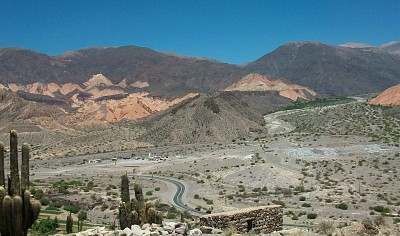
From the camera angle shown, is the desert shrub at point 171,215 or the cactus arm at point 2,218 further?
the desert shrub at point 171,215

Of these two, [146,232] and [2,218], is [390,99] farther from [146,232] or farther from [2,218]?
[2,218]

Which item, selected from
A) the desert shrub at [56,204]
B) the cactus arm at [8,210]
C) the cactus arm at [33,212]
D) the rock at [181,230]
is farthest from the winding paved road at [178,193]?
the cactus arm at [8,210]

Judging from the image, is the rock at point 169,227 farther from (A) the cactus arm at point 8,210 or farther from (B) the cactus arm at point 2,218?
(B) the cactus arm at point 2,218

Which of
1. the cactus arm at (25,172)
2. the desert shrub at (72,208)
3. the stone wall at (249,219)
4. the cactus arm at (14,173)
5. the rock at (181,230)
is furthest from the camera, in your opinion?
the desert shrub at (72,208)

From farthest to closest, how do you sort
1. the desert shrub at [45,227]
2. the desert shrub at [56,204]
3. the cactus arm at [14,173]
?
the desert shrub at [56,204] → the desert shrub at [45,227] → the cactus arm at [14,173]

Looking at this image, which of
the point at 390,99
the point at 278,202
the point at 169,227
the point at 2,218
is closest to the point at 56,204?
the point at 278,202

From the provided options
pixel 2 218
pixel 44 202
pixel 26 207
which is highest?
pixel 26 207

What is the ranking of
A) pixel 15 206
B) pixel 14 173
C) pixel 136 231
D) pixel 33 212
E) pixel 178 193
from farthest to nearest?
pixel 178 193
pixel 14 173
pixel 33 212
pixel 15 206
pixel 136 231
